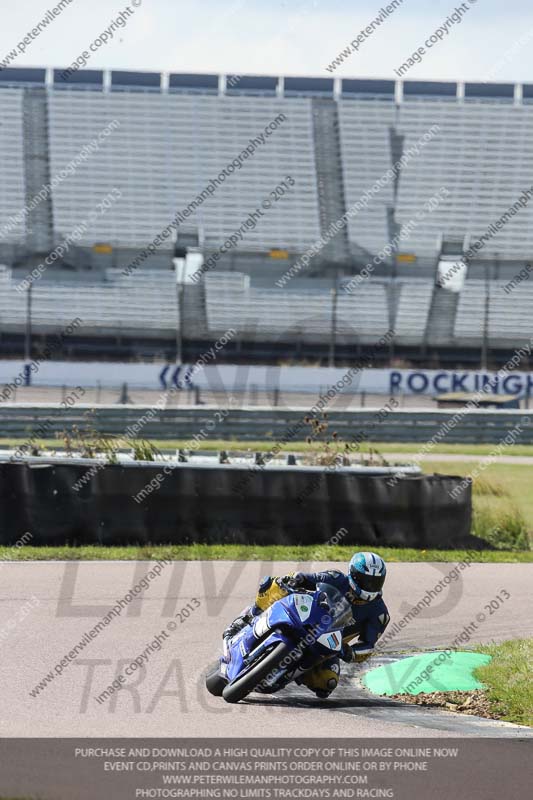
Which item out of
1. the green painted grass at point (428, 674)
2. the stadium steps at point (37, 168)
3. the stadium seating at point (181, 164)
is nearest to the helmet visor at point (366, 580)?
the green painted grass at point (428, 674)

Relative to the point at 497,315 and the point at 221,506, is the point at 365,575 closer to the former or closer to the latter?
the point at 221,506

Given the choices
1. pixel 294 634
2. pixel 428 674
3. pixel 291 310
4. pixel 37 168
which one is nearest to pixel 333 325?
pixel 291 310

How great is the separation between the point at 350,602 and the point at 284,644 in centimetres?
72

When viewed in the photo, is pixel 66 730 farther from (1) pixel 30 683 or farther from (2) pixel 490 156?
(2) pixel 490 156

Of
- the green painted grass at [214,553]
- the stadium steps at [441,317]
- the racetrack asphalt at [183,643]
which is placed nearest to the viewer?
the racetrack asphalt at [183,643]

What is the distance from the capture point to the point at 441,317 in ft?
172

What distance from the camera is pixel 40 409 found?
2422 cm

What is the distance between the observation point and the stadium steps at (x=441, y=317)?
5147 centimetres

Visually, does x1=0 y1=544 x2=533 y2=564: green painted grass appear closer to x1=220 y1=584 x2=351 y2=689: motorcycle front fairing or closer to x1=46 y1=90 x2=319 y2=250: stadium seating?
x1=220 y1=584 x2=351 y2=689: motorcycle front fairing

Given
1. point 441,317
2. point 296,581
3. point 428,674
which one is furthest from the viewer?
point 441,317

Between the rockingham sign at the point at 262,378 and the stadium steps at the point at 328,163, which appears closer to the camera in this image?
the rockingham sign at the point at 262,378

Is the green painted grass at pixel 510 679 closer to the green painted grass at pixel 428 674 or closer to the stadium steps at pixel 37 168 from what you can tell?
the green painted grass at pixel 428 674

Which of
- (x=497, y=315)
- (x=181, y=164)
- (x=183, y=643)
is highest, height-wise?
(x=181, y=164)

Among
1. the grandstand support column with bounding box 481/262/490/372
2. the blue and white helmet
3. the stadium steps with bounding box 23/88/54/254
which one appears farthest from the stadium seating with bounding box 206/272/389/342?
the blue and white helmet
